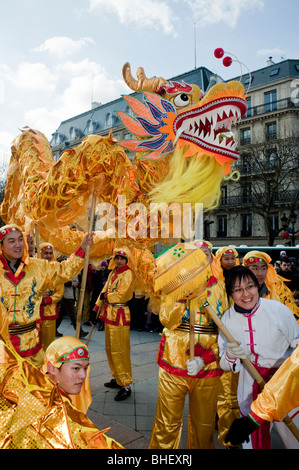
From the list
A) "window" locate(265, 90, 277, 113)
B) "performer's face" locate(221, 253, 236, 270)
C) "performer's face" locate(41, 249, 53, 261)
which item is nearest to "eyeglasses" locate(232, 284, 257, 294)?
"performer's face" locate(221, 253, 236, 270)

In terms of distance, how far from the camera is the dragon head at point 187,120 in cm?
249

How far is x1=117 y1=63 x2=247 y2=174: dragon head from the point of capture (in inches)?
98.1

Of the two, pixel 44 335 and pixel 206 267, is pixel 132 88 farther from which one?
pixel 44 335

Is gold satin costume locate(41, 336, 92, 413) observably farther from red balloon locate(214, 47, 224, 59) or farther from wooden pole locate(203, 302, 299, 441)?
red balloon locate(214, 47, 224, 59)

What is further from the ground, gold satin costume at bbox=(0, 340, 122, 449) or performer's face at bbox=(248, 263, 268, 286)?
performer's face at bbox=(248, 263, 268, 286)

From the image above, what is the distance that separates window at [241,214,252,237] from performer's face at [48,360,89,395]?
24.1m

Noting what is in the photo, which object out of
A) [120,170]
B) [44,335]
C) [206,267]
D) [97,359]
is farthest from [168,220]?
[97,359]

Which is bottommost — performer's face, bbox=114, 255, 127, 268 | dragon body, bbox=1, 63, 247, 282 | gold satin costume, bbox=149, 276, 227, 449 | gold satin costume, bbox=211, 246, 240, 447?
gold satin costume, bbox=211, 246, 240, 447

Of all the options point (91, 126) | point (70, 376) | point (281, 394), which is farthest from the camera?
point (91, 126)

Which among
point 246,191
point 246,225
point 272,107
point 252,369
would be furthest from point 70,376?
point 272,107

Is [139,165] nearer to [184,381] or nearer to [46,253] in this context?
[184,381]

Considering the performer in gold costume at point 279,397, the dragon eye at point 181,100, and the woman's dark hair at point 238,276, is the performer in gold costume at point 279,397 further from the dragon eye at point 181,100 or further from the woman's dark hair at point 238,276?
the dragon eye at point 181,100

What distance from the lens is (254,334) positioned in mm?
2178

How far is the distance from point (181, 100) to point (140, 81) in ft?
1.74
